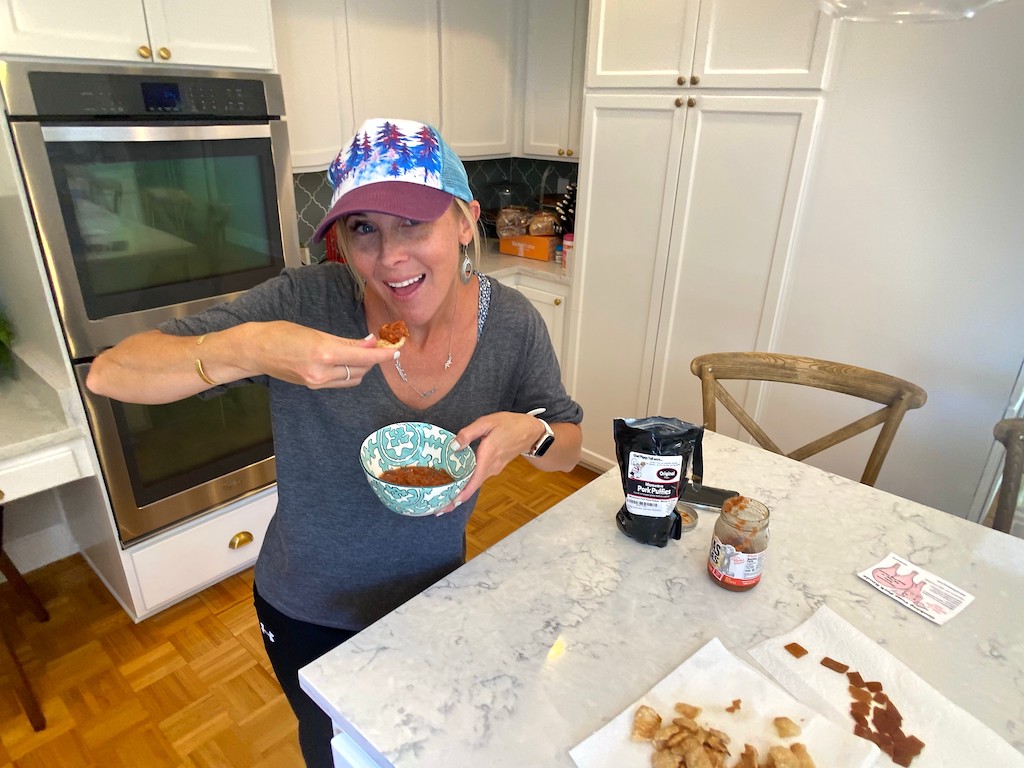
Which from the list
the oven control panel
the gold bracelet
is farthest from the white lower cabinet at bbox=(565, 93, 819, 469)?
the gold bracelet

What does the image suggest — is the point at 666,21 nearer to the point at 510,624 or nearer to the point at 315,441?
the point at 315,441

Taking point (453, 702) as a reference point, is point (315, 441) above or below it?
above

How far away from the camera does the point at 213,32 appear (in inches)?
65.5

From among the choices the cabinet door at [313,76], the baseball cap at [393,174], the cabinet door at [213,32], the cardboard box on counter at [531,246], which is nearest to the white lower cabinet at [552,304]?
the cardboard box on counter at [531,246]

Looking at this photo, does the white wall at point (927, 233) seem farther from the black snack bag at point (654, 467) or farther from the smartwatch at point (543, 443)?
the smartwatch at point (543, 443)

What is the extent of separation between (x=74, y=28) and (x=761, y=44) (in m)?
1.83

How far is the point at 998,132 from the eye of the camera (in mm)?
1628

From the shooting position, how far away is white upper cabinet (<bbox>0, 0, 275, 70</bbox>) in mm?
1394

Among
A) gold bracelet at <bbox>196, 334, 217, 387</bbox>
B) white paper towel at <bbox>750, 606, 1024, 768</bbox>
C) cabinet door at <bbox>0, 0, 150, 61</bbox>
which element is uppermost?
cabinet door at <bbox>0, 0, 150, 61</bbox>

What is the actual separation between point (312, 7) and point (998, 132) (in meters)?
2.09

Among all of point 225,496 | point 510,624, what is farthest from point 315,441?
point 225,496

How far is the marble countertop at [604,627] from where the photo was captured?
0.75m

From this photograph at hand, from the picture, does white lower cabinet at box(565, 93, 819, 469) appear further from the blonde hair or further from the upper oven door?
the blonde hair

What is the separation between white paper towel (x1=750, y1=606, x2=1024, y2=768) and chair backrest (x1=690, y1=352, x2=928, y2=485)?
667 millimetres
